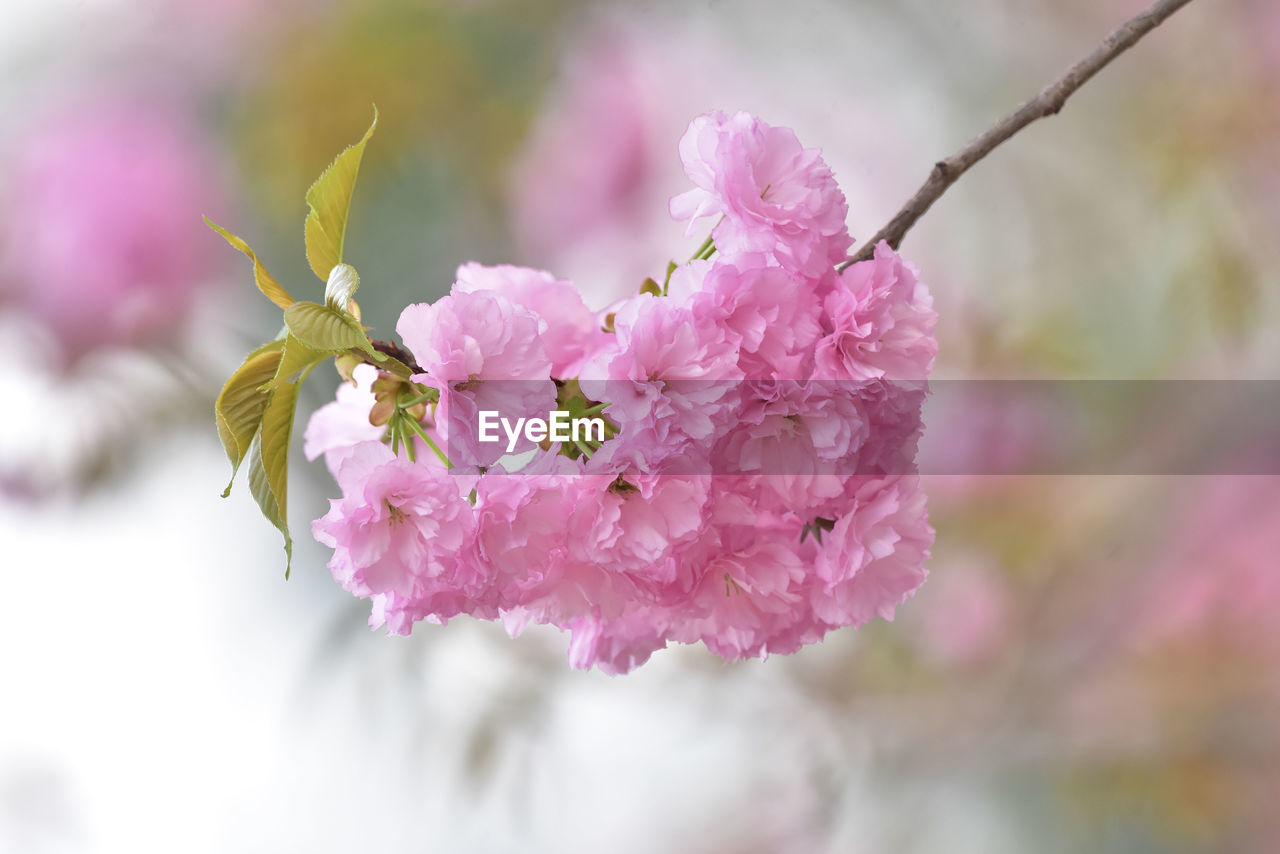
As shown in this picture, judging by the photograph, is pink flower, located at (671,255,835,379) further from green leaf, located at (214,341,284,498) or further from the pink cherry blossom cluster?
green leaf, located at (214,341,284,498)

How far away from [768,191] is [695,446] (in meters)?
0.09

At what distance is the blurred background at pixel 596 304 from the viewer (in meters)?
0.72

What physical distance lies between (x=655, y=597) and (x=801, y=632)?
2.6 inches

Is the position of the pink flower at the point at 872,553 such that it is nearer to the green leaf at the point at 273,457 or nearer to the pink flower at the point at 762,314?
the pink flower at the point at 762,314

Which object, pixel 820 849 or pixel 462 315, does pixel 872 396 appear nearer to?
pixel 462 315

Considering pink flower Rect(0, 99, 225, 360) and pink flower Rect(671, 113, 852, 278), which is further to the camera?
pink flower Rect(0, 99, 225, 360)

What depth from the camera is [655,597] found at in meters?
0.33

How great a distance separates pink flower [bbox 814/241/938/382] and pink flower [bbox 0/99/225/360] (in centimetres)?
57

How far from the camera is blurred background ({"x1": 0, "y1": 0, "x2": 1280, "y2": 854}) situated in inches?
28.4

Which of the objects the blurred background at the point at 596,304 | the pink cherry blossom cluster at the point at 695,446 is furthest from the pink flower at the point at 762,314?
the blurred background at the point at 596,304

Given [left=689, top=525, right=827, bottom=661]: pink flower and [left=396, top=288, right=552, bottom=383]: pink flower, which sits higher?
[left=396, top=288, right=552, bottom=383]: pink flower

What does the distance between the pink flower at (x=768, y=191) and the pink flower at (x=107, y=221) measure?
0.53m

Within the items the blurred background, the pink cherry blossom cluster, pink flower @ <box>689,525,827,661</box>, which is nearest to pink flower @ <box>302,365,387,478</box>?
the pink cherry blossom cluster

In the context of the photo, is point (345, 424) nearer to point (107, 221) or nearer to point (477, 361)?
point (477, 361)
